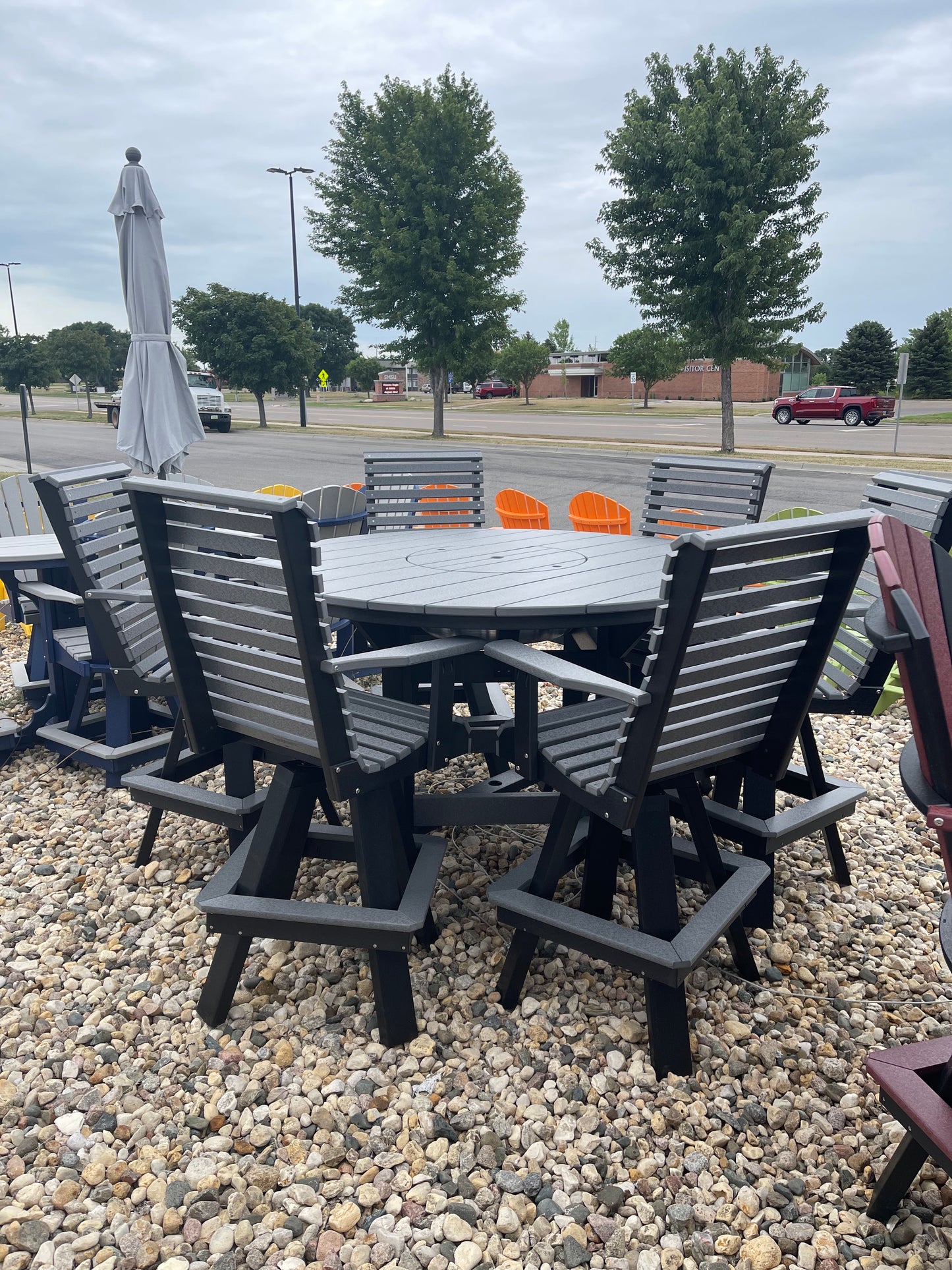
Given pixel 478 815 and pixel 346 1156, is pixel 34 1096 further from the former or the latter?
pixel 478 815

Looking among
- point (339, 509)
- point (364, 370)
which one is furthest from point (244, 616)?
point (364, 370)

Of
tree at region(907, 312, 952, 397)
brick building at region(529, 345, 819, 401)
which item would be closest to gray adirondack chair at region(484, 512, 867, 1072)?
brick building at region(529, 345, 819, 401)

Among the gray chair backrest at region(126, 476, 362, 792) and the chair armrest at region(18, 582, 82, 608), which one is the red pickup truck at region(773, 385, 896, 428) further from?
the gray chair backrest at region(126, 476, 362, 792)

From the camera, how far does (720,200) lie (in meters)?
20.6

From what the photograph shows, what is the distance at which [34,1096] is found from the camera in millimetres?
2264

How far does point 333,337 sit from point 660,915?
293 ft

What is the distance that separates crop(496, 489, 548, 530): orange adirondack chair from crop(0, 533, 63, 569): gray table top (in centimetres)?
311

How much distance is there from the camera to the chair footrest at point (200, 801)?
9.77ft

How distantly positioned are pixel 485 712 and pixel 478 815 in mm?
1128

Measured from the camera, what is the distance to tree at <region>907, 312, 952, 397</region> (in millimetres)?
51062

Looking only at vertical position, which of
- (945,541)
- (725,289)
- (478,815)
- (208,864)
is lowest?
(208,864)

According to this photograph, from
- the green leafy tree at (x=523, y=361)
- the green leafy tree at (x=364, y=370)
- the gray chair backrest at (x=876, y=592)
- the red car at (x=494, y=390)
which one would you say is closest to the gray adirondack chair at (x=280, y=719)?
the gray chair backrest at (x=876, y=592)

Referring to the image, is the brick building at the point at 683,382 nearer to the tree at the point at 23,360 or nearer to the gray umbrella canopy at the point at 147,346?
the tree at the point at 23,360

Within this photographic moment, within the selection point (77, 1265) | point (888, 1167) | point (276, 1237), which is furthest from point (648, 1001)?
point (77, 1265)
